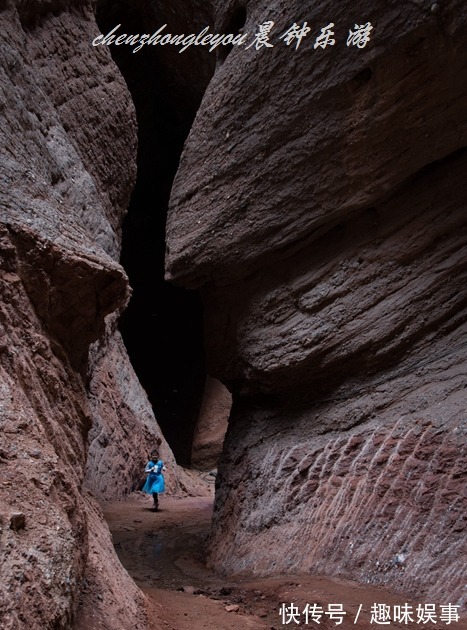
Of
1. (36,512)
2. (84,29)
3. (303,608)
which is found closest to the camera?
(36,512)

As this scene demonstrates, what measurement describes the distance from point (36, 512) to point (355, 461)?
11.3 ft

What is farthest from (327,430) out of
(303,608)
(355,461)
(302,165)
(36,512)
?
(36,512)

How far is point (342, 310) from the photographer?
19.9 feet

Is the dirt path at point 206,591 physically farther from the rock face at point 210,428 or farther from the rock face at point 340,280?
the rock face at point 210,428

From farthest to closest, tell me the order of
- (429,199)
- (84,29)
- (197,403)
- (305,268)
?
(197,403)
(84,29)
(305,268)
(429,199)

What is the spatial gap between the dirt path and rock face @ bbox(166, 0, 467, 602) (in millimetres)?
245

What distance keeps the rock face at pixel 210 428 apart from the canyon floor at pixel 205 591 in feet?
22.0

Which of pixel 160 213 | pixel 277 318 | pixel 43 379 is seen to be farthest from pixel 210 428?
pixel 43 379

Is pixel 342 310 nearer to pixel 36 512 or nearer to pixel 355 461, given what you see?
pixel 355 461

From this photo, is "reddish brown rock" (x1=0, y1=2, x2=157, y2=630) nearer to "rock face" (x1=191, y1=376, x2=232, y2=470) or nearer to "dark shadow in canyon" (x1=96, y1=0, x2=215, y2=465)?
"dark shadow in canyon" (x1=96, y1=0, x2=215, y2=465)

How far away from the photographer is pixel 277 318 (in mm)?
6512

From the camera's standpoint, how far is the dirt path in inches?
154

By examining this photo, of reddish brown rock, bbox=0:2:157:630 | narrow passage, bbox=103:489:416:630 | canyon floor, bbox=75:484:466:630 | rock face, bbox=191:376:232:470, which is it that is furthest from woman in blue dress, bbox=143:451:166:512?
rock face, bbox=191:376:232:470

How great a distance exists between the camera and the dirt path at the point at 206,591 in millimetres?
3908
